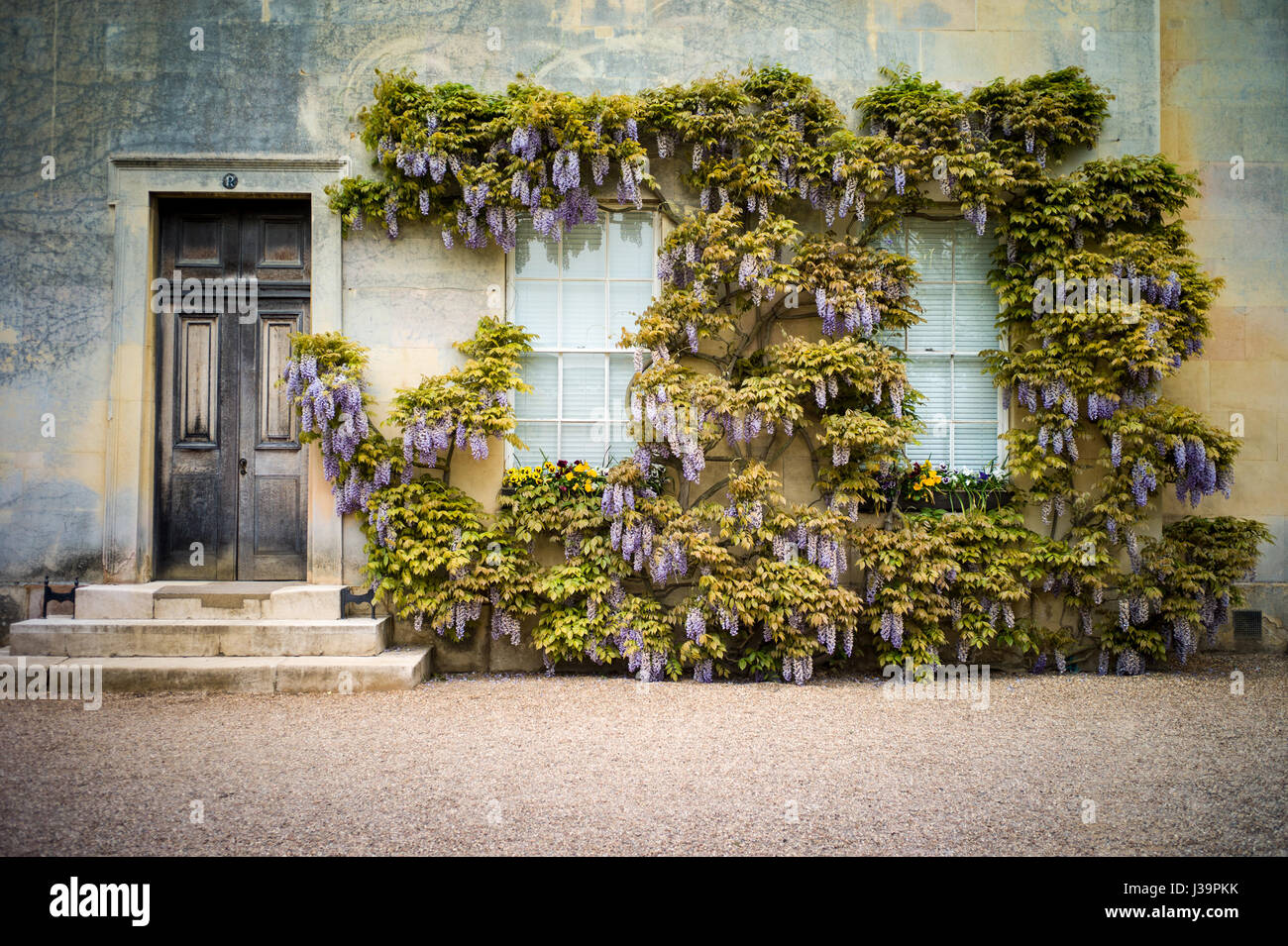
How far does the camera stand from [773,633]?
5.00m

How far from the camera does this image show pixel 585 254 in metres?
5.63

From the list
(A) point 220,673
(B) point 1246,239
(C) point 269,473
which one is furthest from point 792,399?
(B) point 1246,239

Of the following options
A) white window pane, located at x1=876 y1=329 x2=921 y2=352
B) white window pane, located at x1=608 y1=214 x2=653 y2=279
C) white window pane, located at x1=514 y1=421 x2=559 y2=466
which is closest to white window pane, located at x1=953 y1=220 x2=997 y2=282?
white window pane, located at x1=876 y1=329 x2=921 y2=352

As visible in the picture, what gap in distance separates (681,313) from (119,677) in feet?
14.1

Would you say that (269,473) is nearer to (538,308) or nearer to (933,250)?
(538,308)

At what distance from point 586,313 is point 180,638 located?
139 inches

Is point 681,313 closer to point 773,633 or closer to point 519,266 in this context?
point 519,266

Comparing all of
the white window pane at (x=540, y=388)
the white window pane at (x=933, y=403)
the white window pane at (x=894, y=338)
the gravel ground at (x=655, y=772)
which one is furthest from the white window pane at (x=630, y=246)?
the gravel ground at (x=655, y=772)

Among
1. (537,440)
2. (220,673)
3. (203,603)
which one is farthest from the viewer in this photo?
(537,440)

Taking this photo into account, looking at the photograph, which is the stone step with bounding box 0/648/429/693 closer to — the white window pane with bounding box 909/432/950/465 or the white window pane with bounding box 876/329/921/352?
the white window pane with bounding box 909/432/950/465

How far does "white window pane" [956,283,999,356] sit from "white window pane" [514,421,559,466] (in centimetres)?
318

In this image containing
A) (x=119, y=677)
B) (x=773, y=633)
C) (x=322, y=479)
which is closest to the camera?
(x=119, y=677)

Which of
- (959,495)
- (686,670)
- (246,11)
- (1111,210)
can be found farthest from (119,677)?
(1111,210)

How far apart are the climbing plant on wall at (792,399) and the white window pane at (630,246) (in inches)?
8.6
